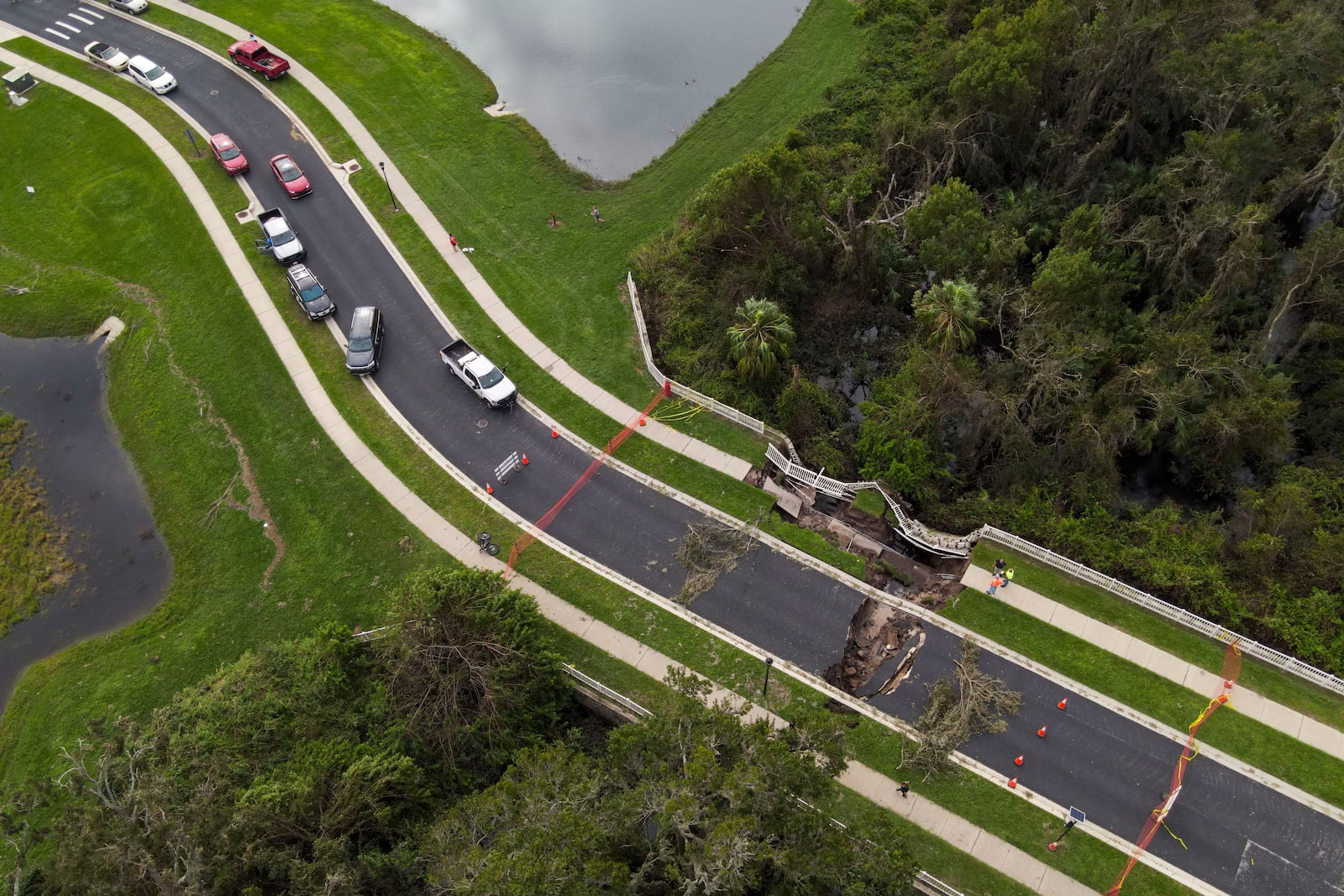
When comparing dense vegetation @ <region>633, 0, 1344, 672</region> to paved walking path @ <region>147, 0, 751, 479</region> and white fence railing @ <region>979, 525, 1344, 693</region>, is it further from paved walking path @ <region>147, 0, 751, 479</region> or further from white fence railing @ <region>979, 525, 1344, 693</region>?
paved walking path @ <region>147, 0, 751, 479</region>

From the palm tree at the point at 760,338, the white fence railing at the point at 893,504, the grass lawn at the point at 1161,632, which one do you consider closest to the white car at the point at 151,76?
the palm tree at the point at 760,338

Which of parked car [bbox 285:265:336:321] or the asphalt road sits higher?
parked car [bbox 285:265:336:321]

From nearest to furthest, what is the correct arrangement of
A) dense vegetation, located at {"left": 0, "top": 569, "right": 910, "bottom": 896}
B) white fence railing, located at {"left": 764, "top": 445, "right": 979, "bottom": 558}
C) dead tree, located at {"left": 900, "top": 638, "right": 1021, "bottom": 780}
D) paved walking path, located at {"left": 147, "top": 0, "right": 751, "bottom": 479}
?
dense vegetation, located at {"left": 0, "top": 569, "right": 910, "bottom": 896} < dead tree, located at {"left": 900, "top": 638, "right": 1021, "bottom": 780} < white fence railing, located at {"left": 764, "top": 445, "right": 979, "bottom": 558} < paved walking path, located at {"left": 147, "top": 0, "right": 751, "bottom": 479}

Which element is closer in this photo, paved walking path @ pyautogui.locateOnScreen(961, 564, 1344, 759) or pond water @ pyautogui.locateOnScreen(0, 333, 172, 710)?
paved walking path @ pyautogui.locateOnScreen(961, 564, 1344, 759)

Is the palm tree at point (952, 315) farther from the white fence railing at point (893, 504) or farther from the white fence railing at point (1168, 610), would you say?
the white fence railing at point (1168, 610)

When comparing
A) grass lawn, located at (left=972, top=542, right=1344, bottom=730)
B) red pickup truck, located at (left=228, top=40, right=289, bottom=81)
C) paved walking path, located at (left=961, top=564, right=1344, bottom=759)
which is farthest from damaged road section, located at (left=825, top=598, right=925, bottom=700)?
red pickup truck, located at (left=228, top=40, right=289, bottom=81)

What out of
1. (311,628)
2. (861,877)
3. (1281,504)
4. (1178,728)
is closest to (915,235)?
(1281,504)
